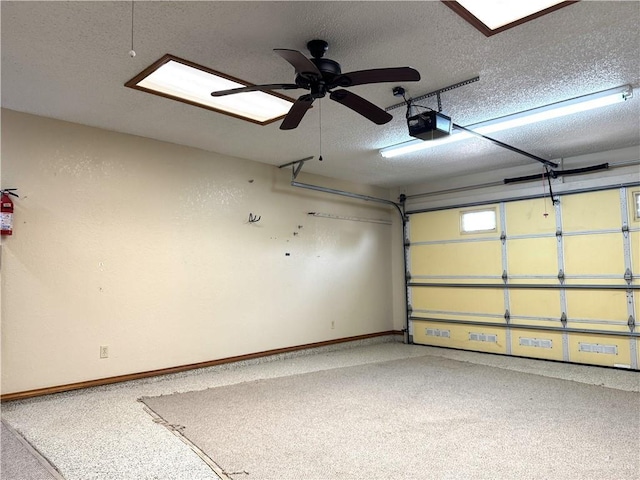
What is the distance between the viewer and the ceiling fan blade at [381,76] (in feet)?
7.75

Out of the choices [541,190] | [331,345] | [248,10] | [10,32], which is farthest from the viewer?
[331,345]

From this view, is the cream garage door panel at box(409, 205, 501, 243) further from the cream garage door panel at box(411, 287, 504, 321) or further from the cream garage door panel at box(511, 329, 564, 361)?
the cream garage door panel at box(511, 329, 564, 361)

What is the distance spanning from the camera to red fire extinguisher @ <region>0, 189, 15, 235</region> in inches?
142

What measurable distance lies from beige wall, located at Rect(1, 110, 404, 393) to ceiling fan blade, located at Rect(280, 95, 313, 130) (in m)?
2.19

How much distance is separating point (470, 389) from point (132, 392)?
339 cm

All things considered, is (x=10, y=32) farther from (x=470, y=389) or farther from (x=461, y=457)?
(x=470, y=389)

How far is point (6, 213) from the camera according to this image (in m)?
3.62

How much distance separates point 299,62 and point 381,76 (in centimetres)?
49

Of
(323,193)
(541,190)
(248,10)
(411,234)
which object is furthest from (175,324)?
(541,190)

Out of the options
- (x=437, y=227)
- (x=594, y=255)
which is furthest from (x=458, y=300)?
(x=594, y=255)

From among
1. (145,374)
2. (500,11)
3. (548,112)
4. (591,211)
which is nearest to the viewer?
(500,11)

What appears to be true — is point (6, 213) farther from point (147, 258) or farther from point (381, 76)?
point (381, 76)

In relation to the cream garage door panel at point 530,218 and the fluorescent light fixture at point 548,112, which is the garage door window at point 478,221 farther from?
the fluorescent light fixture at point 548,112

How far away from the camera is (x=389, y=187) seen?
293 inches
